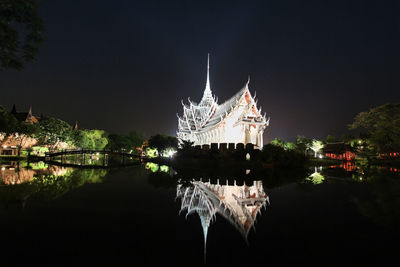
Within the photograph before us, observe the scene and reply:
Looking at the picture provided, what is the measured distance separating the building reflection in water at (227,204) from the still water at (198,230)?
29mm

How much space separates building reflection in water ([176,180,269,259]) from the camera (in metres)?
5.21

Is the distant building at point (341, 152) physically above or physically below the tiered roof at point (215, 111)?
below

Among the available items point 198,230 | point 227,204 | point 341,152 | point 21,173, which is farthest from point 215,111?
point 198,230

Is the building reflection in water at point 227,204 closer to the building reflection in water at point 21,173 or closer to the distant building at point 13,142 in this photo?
the building reflection in water at point 21,173

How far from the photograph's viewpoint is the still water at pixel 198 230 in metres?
3.37

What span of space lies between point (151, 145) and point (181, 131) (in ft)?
28.5

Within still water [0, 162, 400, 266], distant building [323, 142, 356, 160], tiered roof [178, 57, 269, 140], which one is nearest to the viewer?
still water [0, 162, 400, 266]

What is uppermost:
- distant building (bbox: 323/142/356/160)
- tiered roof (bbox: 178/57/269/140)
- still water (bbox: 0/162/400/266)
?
tiered roof (bbox: 178/57/269/140)

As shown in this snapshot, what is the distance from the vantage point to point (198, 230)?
4719 mm

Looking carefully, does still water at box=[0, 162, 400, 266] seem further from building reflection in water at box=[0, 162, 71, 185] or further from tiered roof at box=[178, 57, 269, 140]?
tiered roof at box=[178, 57, 269, 140]

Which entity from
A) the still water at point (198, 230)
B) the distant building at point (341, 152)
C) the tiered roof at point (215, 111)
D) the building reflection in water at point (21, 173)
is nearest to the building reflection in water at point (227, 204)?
the still water at point (198, 230)

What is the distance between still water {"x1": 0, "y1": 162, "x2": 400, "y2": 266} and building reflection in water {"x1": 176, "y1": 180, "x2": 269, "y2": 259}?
0.09 ft

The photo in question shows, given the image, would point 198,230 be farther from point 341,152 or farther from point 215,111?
point 341,152

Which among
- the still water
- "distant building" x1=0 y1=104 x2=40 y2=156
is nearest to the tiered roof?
the still water
